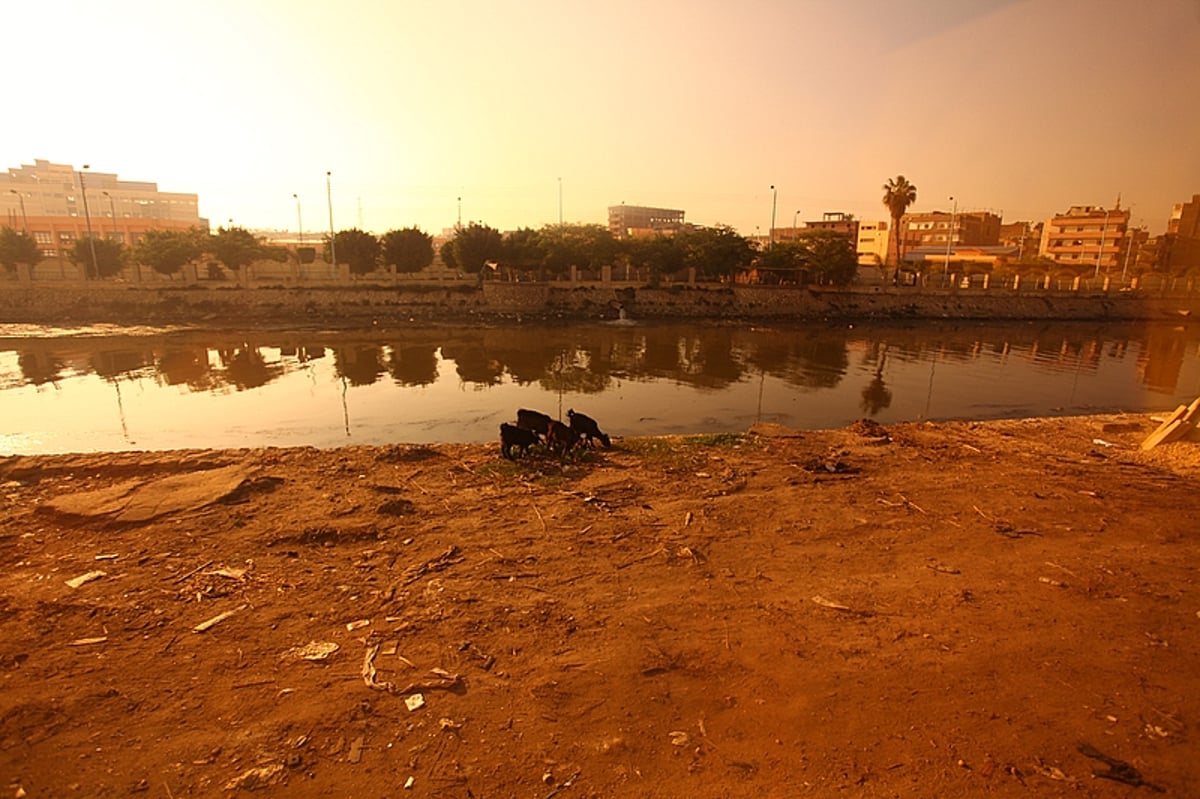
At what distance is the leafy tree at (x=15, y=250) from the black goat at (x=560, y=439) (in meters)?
61.6

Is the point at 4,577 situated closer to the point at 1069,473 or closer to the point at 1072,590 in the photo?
the point at 1072,590

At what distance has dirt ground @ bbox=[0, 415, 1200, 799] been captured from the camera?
4.00 metres

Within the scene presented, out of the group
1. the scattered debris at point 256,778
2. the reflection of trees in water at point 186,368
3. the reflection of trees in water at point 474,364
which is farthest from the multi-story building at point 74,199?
the scattered debris at point 256,778

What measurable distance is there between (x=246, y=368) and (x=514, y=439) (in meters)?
22.3

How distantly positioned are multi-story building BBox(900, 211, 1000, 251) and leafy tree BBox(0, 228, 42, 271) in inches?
4584

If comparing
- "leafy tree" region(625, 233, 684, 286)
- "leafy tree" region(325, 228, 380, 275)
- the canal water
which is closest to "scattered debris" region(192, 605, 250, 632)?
the canal water

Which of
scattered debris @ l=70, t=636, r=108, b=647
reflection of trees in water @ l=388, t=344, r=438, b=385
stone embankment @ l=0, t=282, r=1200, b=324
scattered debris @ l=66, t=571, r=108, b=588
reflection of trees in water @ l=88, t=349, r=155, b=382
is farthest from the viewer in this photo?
stone embankment @ l=0, t=282, r=1200, b=324

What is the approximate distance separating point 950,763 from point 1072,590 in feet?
11.4

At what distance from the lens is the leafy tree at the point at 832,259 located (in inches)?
2239

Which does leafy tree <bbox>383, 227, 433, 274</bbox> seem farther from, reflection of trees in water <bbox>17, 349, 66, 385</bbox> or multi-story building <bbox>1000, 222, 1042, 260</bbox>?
multi-story building <bbox>1000, 222, 1042, 260</bbox>

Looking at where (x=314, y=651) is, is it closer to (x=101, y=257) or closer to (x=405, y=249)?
(x=405, y=249)

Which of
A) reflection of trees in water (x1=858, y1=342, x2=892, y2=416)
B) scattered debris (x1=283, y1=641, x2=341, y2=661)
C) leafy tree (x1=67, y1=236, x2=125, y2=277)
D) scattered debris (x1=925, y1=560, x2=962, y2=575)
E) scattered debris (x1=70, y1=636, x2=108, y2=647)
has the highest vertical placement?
leafy tree (x1=67, y1=236, x2=125, y2=277)

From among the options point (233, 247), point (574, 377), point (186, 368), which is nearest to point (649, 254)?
point (574, 377)

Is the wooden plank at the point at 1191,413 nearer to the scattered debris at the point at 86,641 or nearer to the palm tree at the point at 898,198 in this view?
the scattered debris at the point at 86,641
